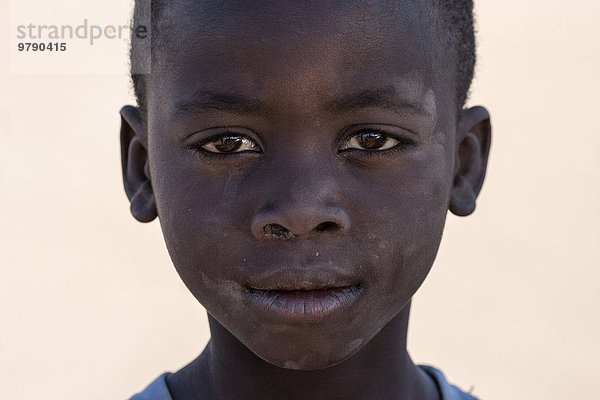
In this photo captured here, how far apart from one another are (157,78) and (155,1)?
0.46 feet

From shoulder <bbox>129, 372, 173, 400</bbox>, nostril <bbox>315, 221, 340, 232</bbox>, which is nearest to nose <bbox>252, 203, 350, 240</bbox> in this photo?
nostril <bbox>315, 221, 340, 232</bbox>

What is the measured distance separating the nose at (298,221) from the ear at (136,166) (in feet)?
1.33

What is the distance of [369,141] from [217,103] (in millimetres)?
240

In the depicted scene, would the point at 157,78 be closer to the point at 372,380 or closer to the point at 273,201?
the point at 273,201

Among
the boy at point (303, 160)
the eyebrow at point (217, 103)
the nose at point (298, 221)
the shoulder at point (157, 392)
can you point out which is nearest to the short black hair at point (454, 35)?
the boy at point (303, 160)

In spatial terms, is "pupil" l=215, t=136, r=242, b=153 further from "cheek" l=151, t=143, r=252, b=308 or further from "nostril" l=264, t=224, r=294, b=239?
"nostril" l=264, t=224, r=294, b=239

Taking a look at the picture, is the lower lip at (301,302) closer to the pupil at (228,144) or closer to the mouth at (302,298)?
the mouth at (302,298)

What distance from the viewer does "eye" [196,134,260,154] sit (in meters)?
1.54

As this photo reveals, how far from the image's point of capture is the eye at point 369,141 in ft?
5.04

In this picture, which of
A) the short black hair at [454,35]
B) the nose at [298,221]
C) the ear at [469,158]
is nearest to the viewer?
→ the nose at [298,221]

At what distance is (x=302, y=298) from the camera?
4.90ft

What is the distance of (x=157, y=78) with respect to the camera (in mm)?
1680

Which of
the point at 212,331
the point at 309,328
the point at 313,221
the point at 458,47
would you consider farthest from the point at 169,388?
the point at 458,47

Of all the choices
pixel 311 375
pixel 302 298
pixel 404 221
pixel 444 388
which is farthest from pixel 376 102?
pixel 444 388
